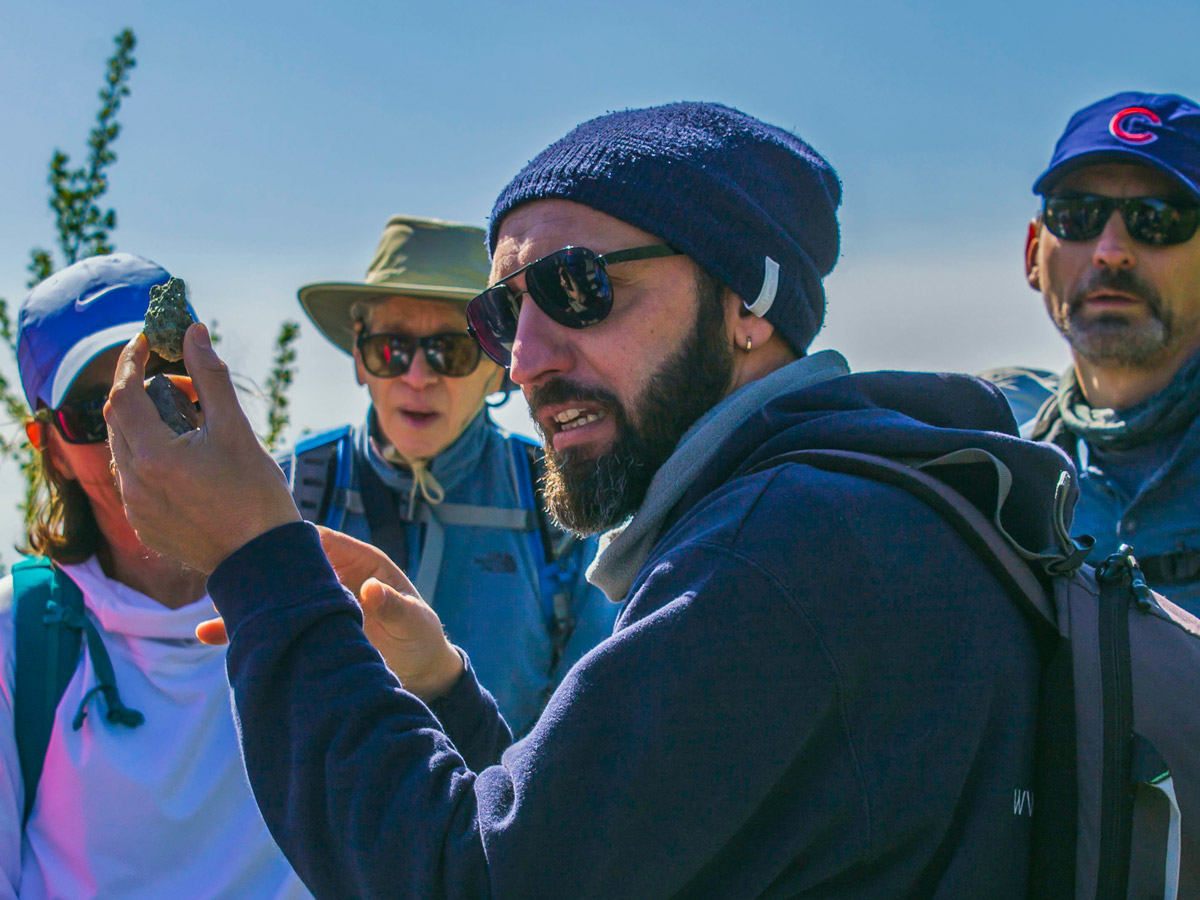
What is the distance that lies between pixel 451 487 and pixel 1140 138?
2.67 m

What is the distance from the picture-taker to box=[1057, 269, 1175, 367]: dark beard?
343cm

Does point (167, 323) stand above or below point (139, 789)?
above

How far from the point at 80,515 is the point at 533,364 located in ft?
4.71

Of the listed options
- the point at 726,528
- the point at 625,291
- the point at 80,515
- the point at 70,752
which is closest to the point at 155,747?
the point at 70,752

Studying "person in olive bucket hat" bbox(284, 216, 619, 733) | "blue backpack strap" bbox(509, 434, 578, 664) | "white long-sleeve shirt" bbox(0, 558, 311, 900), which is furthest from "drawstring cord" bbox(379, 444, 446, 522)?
"white long-sleeve shirt" bbox(0, 558, 311, 900)

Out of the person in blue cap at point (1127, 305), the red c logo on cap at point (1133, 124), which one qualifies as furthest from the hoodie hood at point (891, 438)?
the red c logo on cap at point (1133, 124)

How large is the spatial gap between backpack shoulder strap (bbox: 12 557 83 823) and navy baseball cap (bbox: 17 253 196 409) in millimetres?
442

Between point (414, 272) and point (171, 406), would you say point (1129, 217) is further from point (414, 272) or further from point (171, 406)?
point (171, 406)

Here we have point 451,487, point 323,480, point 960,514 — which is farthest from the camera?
point 451,487

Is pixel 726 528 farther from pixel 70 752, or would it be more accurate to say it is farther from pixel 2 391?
pixel 2 391

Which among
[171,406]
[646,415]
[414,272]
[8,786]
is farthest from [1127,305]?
[8,786]

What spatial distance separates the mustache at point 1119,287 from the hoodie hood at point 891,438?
1901 mm

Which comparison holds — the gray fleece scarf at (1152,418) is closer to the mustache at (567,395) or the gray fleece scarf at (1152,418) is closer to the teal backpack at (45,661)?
the mustache at (567,395)

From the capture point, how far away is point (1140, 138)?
11.4 ft
